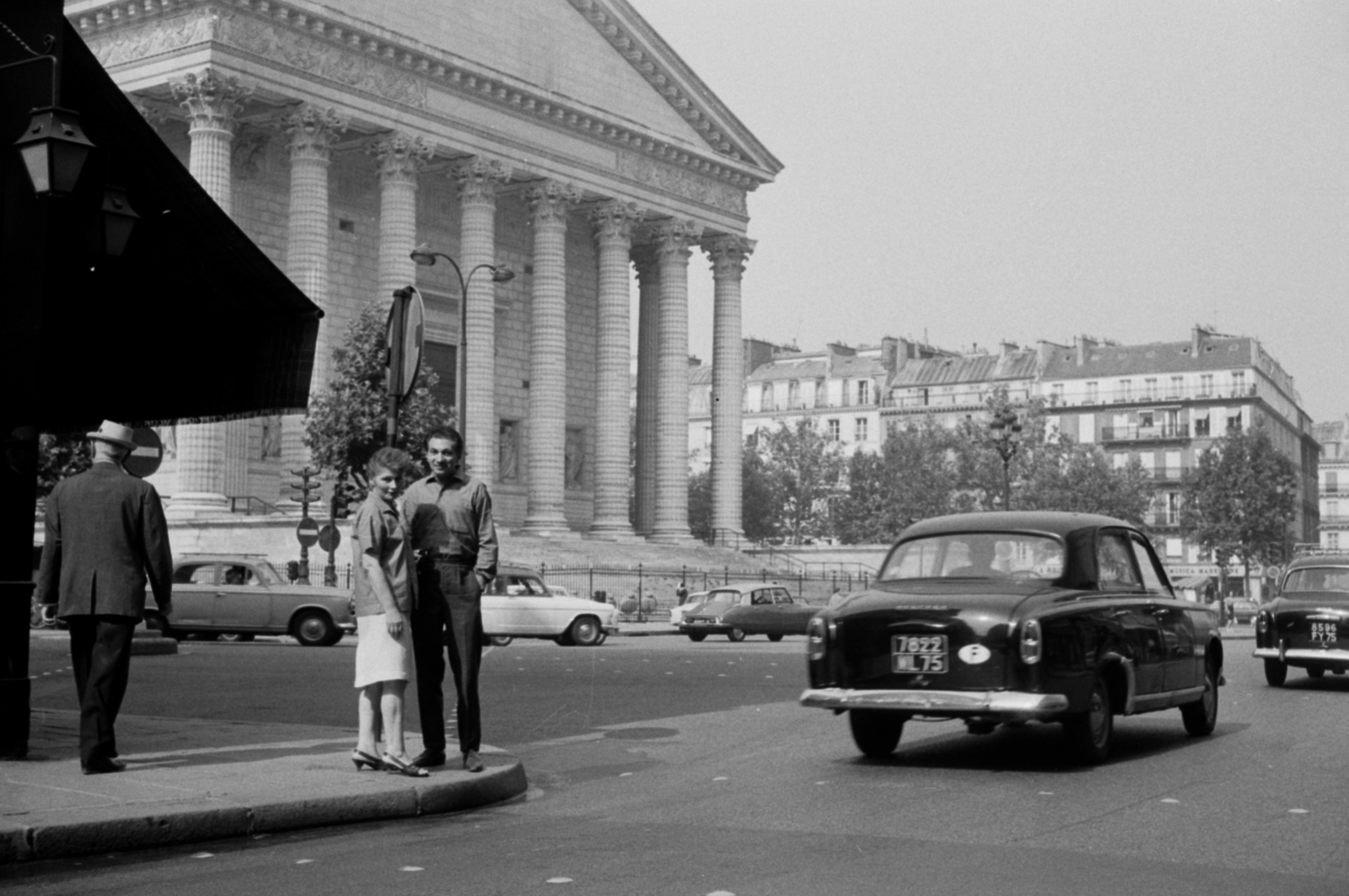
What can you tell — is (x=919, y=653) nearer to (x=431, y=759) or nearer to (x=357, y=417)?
(x=431, y=759)

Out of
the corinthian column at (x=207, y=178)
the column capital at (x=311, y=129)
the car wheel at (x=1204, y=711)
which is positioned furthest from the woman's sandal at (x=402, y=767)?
the column capital at (x=311, y=129)

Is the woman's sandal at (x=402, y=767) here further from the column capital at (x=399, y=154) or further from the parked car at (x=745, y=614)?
the column capital at (x=399, y=154)

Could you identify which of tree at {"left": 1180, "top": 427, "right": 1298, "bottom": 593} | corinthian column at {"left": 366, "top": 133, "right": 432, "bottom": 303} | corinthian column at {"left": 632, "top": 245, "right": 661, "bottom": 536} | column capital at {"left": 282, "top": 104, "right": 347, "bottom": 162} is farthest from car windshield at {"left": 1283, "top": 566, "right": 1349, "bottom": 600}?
tree at {"left": 1180, "top": 427, "right": 1298, "bottom": 593}

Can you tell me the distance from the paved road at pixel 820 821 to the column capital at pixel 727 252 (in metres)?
46.8

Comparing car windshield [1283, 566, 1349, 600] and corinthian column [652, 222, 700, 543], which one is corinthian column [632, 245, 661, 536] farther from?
car windshield [1283, 566, 1349, 600]

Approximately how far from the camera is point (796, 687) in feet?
64.6

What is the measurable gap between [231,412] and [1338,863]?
885 centimetres

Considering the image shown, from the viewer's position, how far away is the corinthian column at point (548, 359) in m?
55.7

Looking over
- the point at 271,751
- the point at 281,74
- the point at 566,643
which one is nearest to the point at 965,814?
the point at 271,751

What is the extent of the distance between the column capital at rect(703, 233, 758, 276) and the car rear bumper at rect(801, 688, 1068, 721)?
5145cm

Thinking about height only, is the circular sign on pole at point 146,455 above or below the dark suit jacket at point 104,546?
above

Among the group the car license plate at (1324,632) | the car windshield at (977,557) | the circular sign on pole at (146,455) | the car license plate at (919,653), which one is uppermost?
the circular sign on pole at (146,455)

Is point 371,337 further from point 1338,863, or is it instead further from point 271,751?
point 1338,863

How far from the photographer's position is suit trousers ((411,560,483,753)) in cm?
1032
